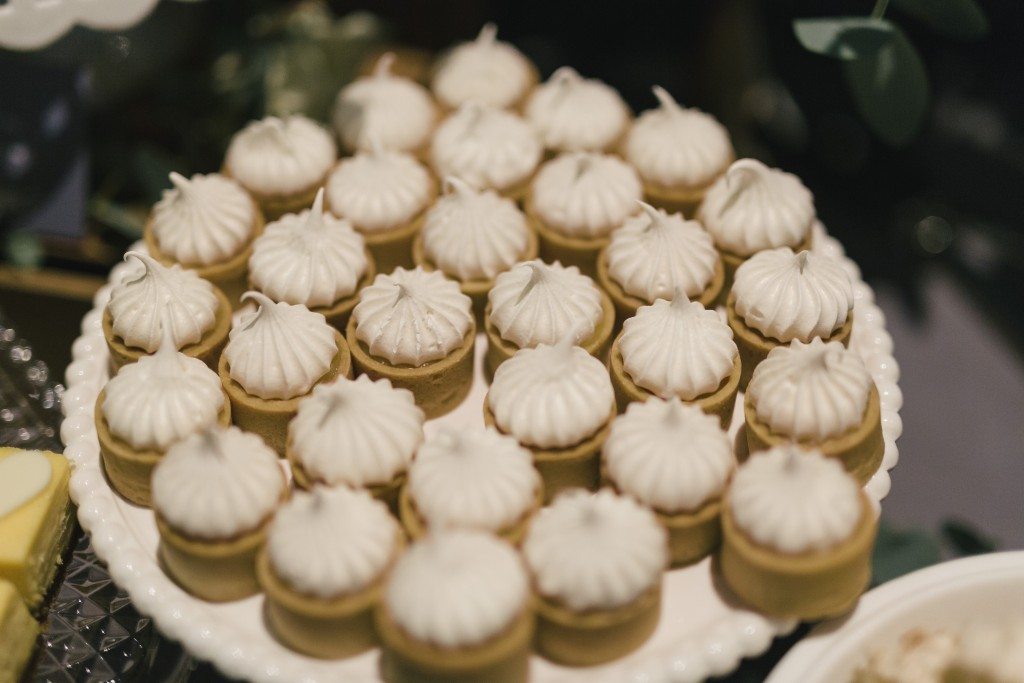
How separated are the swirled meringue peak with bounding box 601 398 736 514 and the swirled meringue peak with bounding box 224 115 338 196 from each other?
1.11 m

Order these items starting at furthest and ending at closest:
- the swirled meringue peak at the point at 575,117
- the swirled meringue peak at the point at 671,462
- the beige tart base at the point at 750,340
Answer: the swirled meringue peak at the point at 575,117 → the beige tart base at the point at 750,340 → the swirled meringue peak at the point at 671,462

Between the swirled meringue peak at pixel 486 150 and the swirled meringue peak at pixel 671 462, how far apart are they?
0.90 metres

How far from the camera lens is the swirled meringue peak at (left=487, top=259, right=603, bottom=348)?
2170 millimetres

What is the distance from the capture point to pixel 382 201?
2479 mm

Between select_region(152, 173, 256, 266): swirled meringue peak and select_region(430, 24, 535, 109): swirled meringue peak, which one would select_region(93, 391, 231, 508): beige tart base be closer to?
select_region(152, 173, 256, 266): swirled meringue peak

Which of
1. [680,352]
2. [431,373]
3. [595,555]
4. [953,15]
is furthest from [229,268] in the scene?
[953,15]

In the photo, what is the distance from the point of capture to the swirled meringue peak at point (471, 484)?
1849 millimetres

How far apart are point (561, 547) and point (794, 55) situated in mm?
2344

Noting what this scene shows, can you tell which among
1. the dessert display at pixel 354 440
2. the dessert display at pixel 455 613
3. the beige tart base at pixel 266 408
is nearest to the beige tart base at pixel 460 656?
the dessert display at pixel 455 613

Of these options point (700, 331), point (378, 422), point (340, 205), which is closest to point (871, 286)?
point (700, 331)

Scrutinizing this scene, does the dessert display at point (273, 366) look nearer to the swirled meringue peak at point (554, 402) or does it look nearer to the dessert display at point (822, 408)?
the swirled meringue peak at point (554, 402)

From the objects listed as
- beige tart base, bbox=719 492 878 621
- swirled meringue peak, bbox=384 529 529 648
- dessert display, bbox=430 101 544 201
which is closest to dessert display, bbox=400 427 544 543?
swirled meringue peak, bbox=384 529 529 648

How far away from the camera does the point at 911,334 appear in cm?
347

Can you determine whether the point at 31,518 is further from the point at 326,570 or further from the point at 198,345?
the point at 326,570
